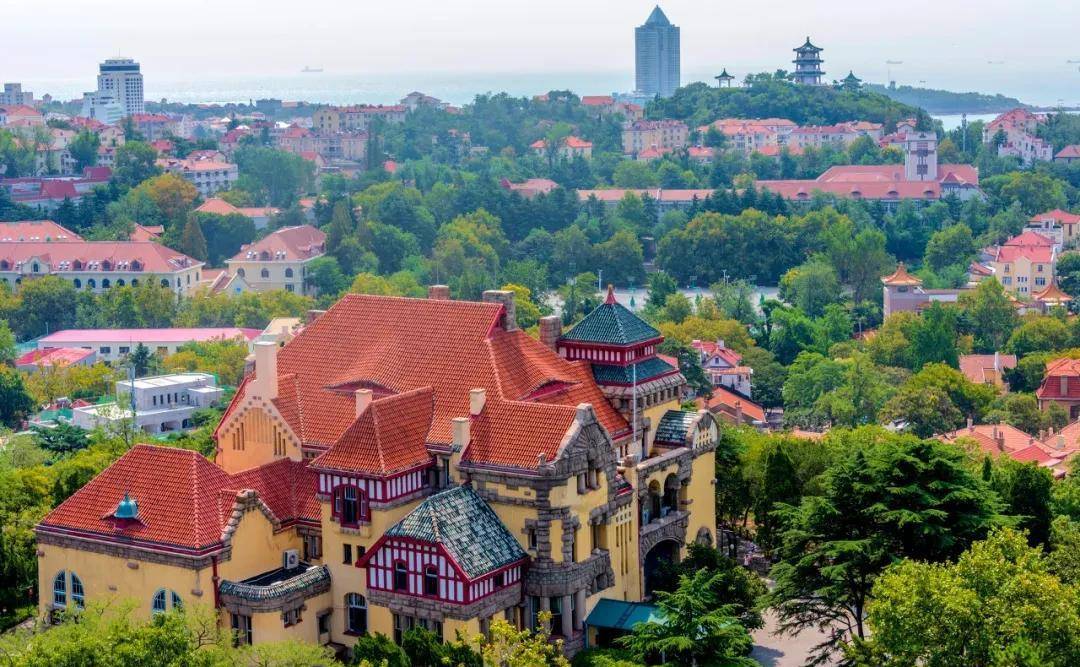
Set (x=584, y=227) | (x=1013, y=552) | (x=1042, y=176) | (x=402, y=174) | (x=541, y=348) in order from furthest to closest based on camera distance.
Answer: (x=402, y=174) < (x=1042, y=176) < (x=584, y=227) < (x=541, y=348) < (x=1013, y=552)

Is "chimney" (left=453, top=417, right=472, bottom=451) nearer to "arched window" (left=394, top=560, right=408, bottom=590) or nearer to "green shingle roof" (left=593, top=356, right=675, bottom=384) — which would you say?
"arched window" (left=394, top=560, right=408, bottom=590)

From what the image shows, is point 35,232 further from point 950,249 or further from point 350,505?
point 350,505

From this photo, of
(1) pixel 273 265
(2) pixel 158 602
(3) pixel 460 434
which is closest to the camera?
(2) pixel 158 602

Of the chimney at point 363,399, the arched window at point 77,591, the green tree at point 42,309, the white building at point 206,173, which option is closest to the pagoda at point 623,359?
the chimney at point 363,399

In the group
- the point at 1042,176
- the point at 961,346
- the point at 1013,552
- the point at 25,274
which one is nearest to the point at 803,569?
the point at 1013,552

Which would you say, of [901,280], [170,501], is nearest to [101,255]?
[901,280]

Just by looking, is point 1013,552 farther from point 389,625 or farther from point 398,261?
point 398,261

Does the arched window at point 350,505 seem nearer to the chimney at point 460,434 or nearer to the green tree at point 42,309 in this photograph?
the chimney at point 460,434
